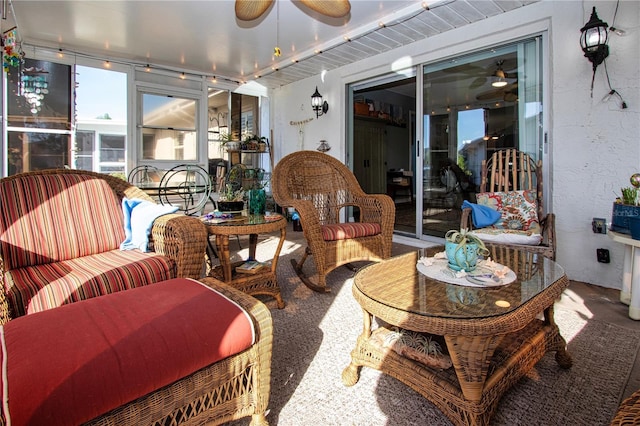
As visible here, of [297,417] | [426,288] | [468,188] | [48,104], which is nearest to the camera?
[297,417]

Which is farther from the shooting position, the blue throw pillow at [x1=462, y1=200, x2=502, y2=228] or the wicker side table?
the blue throw pillow at [x1=462, y1=200, x2=502, y2=228]

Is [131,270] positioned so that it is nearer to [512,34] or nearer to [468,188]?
[468,188]

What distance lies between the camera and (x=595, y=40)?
271 cm

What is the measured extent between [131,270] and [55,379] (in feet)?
2.87

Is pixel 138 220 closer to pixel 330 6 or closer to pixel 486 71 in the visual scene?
pixel 330 6

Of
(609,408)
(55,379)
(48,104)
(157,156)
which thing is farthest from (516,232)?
(48,104)

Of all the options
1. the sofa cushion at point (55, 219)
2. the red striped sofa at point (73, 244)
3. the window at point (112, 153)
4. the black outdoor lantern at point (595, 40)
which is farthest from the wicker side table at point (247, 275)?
the window at point (112, 153)

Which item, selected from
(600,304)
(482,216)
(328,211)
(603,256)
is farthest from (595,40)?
(328,211)

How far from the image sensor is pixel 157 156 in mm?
5828

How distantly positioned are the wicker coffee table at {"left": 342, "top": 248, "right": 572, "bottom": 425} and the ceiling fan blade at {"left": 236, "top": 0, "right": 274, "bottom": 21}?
2.76m

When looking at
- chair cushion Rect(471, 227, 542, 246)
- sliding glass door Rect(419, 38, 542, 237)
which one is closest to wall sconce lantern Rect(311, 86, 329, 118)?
sliding glass door Rect(419, 38, 542, 237)

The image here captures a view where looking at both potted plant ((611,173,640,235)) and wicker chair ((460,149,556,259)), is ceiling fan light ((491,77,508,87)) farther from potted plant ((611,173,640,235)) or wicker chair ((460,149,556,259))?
potted plant ((611,173,640,235))

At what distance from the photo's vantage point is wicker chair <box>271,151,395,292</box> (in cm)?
266

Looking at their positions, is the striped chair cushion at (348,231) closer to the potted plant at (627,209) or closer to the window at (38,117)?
the potted plant at (627,209)
